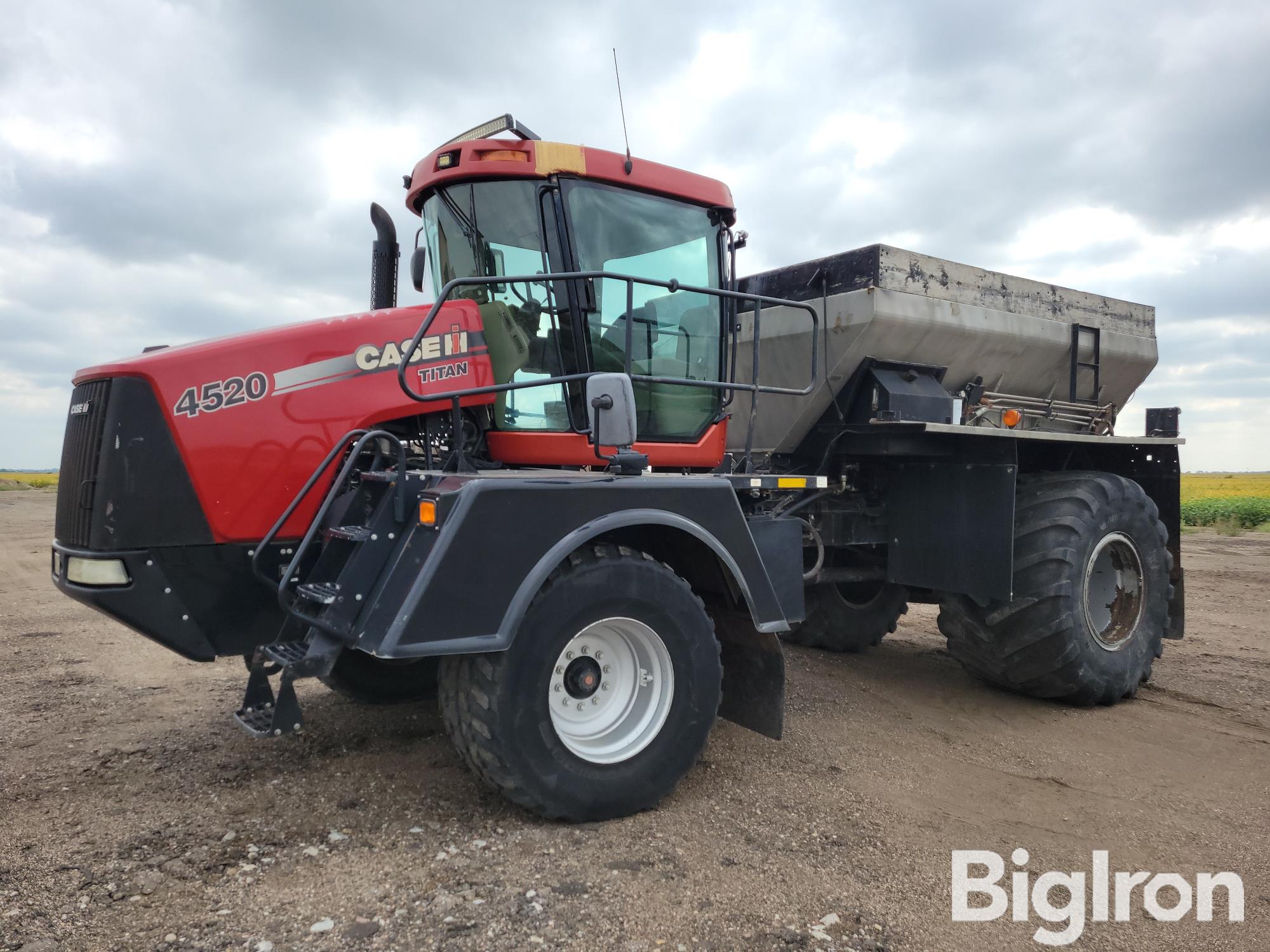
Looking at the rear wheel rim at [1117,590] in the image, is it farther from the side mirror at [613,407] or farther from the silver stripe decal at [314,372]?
the silver stripe decal at [314,372]

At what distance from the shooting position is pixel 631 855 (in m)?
2.98

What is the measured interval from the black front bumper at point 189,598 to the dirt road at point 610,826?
26.3 inches

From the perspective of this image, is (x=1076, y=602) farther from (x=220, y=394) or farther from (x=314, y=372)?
(x=220, y=394)

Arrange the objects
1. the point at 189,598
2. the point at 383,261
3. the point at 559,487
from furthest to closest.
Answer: the point at 383,261, the point at 189,598, the point at 559,487

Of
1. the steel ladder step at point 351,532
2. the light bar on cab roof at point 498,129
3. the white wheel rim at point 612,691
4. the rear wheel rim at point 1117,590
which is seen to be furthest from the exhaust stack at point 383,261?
the rear wheel rim at point 1117,590

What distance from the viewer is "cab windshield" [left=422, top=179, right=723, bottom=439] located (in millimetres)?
3723

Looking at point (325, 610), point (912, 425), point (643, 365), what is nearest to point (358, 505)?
point (325, 610)

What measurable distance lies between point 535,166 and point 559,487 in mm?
1449

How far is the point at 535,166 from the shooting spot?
12.0 feet

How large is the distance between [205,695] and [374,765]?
1.89m

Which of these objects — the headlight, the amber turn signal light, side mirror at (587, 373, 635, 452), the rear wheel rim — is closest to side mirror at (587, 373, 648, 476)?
side mirror at (587, 373, 635, 452)

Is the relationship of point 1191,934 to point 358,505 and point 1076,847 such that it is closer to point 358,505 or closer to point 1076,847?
point 1076,847

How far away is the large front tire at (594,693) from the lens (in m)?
3.06

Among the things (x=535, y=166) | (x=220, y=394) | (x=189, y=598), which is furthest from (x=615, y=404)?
(x=189, y=598)
